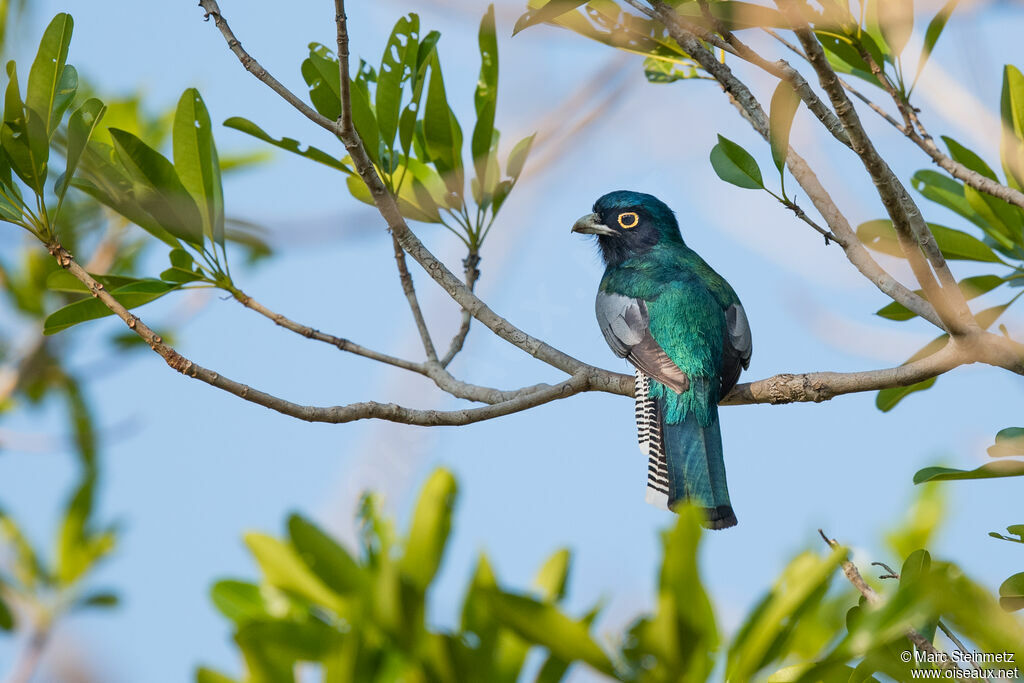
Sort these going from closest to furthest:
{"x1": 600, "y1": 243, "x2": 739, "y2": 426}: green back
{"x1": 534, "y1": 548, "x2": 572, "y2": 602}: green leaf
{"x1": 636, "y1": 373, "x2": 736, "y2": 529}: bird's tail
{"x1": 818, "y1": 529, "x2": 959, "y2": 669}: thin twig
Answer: {"x1": 534, "y1": 548, "x2": 572, "y2": 602}: green leaf
{"x1": 818, "y1": 529, "x2": 959, "y2": 669}: thin twig
{"x1": 636, "y1": 373, "x2": 736, "y2": 529}: bird's tail
{"x1": 600, "y1": 243, "x2": 739, "y2": 426}: green back

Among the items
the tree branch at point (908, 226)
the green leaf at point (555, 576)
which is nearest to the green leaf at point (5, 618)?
the green leaf at point (555, 576)

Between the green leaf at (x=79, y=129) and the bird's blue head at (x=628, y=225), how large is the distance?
2.97m

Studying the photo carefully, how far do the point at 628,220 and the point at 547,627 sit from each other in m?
4.20

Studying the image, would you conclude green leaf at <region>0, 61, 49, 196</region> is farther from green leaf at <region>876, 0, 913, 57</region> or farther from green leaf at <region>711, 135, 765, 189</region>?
green leaf at <region>876, 0, 913, 57</region>

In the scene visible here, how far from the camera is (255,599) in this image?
7.09 feet

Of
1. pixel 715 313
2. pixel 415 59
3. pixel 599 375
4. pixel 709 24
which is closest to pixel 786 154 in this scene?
pixel 709 24

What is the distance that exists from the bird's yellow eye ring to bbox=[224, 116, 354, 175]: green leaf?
2.13 meters

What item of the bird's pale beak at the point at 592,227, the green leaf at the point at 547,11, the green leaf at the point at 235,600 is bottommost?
the green leaf at the point at 235,600

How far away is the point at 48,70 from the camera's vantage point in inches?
128

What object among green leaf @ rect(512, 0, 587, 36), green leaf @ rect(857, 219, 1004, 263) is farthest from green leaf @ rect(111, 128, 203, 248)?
green leaf @ rect(857, 219, 1004, 263)

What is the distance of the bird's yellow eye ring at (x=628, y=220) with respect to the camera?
18.6ft

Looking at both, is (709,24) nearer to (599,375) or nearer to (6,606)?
(599,375)

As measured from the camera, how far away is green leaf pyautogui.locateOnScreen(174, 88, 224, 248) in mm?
3695

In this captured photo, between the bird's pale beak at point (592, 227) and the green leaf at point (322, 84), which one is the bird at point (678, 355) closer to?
the bird's pale beak at point (592, 227)
